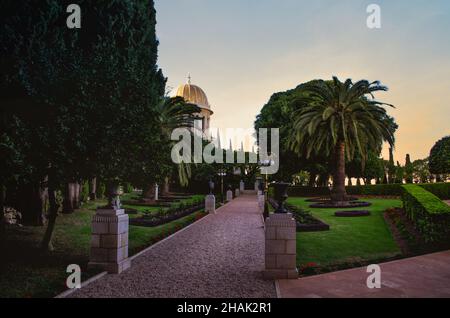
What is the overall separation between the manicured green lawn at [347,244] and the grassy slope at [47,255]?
5.50 m

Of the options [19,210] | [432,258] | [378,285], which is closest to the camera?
[378,285]

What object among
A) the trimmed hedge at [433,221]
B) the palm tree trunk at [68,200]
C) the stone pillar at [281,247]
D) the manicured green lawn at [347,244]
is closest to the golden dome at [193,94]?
the palm tree trunk at [68,200]

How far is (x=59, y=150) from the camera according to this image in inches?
321

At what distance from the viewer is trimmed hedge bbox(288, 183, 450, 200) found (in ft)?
89.1

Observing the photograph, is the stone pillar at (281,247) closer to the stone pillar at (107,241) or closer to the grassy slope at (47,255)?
the stone pillar at (107,241)

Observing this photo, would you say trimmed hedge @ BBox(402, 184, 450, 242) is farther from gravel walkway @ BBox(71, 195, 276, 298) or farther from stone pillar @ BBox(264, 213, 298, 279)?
stone pillar @ BBox(264, 213, 298, 279)

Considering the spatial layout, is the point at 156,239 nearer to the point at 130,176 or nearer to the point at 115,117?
the point at 130,176

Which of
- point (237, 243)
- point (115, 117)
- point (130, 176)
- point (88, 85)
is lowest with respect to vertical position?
point (237, 243)

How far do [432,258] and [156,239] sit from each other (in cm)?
900

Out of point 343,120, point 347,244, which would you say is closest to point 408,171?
point 343,120

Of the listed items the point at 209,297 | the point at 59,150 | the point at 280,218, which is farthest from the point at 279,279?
the point at 59,150

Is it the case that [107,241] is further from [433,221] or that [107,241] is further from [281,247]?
[433,221]

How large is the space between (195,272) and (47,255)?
4.43 metres

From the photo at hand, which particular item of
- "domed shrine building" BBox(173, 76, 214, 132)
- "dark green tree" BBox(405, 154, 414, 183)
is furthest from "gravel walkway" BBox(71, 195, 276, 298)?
"domed shrine building" BBox(173, 76, 214, 132)
